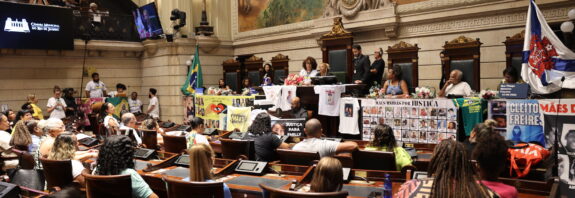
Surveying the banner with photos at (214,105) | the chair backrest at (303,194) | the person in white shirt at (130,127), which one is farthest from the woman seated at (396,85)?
the chair backrest at (303,194)

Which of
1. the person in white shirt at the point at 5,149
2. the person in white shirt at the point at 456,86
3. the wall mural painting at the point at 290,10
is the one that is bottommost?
the person in white shirt at the point at 5,149

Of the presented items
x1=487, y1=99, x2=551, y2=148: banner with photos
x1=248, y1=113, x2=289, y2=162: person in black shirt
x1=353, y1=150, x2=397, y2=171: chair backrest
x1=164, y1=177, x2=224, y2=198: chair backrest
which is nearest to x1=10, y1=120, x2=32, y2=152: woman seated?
x1=248, y1=113, x2=289, y2=162: person in black shirt

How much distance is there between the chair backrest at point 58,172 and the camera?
4.16 metres

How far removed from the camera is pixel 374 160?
4422 mm

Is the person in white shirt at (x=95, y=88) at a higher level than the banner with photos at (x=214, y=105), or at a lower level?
higher

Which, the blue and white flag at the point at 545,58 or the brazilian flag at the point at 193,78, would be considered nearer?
the blue and white flag at the point at 545,58

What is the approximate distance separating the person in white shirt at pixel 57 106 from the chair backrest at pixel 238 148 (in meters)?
8.97

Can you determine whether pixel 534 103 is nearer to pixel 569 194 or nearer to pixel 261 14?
pixel 569 194

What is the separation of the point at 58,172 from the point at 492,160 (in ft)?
12.2

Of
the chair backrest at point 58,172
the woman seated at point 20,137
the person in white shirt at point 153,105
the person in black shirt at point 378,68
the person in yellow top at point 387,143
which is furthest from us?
the person in white shirt at point 153,105

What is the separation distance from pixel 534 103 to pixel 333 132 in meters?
3.70

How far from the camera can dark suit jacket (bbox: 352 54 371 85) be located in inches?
397

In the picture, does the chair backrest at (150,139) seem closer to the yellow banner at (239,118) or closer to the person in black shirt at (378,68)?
the yellow banner at (239,118)

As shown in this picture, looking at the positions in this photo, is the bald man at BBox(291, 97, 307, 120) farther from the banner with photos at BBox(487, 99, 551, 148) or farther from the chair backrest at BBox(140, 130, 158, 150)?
the banner with photos at BBox(487, 99, 551, 148)
